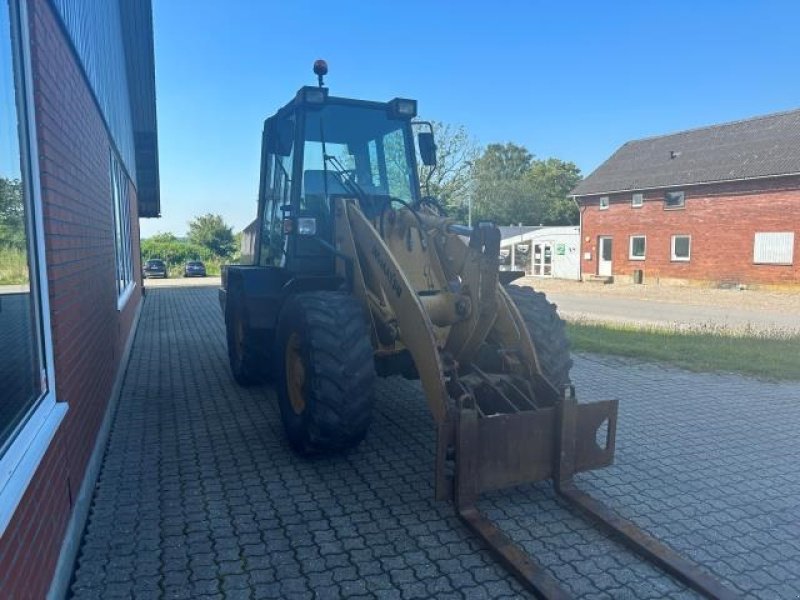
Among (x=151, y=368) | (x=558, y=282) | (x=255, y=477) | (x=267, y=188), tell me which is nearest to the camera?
(x=255, y=477)

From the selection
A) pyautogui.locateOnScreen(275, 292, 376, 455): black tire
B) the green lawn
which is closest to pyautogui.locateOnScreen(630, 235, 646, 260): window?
the green lawn

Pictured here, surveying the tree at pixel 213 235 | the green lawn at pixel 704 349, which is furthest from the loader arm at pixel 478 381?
the tree at pixel 213 235

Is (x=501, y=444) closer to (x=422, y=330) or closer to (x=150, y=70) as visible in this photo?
(x=422, y=330)

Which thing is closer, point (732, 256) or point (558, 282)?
point (732, 256)

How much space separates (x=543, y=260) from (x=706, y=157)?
34.3 feet

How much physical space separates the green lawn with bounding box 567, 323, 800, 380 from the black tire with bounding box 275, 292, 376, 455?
5851mm

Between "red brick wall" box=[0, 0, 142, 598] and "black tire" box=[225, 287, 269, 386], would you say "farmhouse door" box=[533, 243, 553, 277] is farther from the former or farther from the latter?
"red brick wall" box=[0, 0, 142, 598]

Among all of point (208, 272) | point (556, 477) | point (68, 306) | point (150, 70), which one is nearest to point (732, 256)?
point (150, 70)

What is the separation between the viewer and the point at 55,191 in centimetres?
377

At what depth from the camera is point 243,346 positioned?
702 cm

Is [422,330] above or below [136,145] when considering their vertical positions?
below

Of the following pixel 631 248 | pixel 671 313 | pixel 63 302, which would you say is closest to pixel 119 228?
pixel 63 302

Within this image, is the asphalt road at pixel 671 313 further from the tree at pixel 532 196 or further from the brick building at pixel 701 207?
the tree at pixel 532 196

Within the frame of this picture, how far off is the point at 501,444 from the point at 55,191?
3.15 meters
